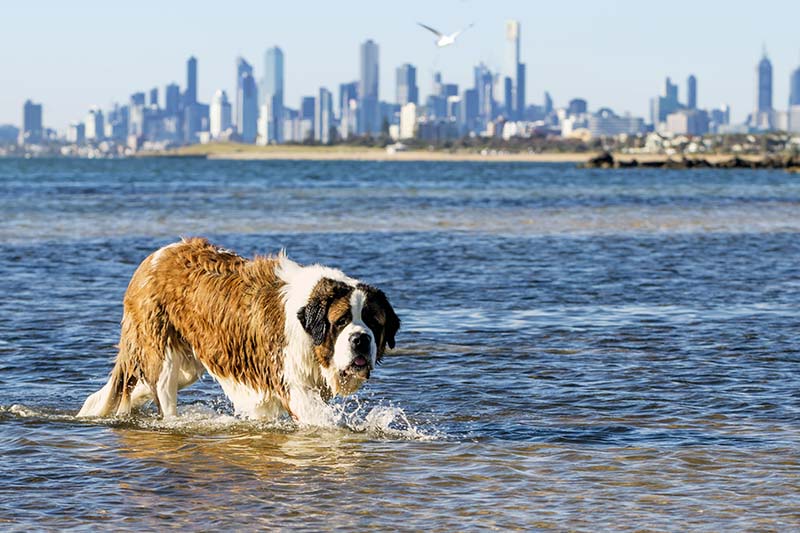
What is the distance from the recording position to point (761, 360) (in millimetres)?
12594

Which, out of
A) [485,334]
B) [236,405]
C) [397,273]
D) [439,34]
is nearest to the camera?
[236,405]

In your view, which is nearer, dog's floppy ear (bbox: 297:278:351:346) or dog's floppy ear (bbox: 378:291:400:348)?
dog's floppy ear (bbox: 297:278:351:346)

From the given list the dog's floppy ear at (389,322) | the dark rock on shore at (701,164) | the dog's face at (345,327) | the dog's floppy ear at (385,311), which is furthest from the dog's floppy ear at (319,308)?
the dark rock on shore at (701,164)

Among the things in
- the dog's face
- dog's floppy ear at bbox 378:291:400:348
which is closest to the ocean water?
the dog's face

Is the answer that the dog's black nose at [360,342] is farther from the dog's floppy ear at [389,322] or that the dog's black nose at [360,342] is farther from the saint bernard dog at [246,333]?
the dog's floppy ear at [389,322]

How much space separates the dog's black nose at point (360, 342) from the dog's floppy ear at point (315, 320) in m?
0.24

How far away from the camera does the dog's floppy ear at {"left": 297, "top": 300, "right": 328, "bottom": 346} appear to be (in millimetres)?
8891

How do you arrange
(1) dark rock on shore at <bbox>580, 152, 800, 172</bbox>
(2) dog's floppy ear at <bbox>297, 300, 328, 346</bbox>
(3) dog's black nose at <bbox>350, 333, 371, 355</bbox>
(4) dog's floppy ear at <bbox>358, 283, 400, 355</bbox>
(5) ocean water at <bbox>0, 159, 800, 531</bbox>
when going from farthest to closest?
(1) dark rock on shore at <bbox>580, 152, 800, 172</bbox>, (4) dog's floppy ear at <bbox>358, 283, 400, 355</bbox>, (2) dog's floppy ear at <bbox>297, 300, 328, 346</bbox>, (3) dog's black nose at <bbox>350, 333, 371, 355</bbox>, (5) ocean water at <bbox>0, 159, 800, 531</bbox>

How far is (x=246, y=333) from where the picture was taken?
30.9ft

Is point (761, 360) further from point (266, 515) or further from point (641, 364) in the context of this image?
point (266, 515)

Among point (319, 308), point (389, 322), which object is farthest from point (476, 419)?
point (319, 308)

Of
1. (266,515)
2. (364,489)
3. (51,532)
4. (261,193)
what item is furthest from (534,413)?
(261,193)

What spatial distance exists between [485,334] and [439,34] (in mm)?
15766

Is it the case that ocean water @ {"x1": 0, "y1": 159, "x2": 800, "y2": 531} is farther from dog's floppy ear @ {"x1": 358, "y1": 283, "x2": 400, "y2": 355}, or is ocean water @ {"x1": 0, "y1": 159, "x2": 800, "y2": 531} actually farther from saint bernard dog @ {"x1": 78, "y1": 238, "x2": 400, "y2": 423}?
dog's floppy ear @ {"x1": 358, "y1": 283, "x2": 400, "y2": 355}
